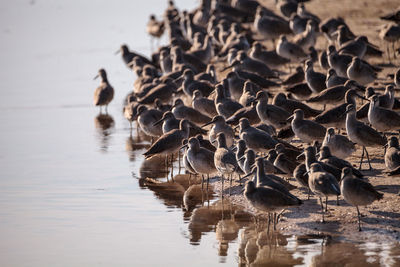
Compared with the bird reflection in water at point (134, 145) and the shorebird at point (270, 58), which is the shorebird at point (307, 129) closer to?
the bird reflection in water at point (134, 145)

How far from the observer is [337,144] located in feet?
35.4

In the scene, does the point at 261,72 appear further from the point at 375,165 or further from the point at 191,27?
the point at 191,27

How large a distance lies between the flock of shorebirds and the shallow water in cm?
55

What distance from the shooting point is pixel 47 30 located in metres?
36.2

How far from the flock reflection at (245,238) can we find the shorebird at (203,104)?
254 cm

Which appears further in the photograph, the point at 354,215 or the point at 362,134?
the point at 362,134

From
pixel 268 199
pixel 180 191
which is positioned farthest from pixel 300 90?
pixel 268 199

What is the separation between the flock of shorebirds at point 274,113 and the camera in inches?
374

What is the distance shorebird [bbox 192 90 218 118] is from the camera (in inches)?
575

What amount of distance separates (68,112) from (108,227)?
32.0ft

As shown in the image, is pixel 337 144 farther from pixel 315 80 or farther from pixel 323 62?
pixel 323 62

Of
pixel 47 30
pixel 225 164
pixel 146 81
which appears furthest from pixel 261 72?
pixel 47 30

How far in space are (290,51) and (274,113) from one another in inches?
249

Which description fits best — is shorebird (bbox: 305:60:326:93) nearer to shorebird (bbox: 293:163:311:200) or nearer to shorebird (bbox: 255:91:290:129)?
shorebird (bbox: 255:91:290:129)
